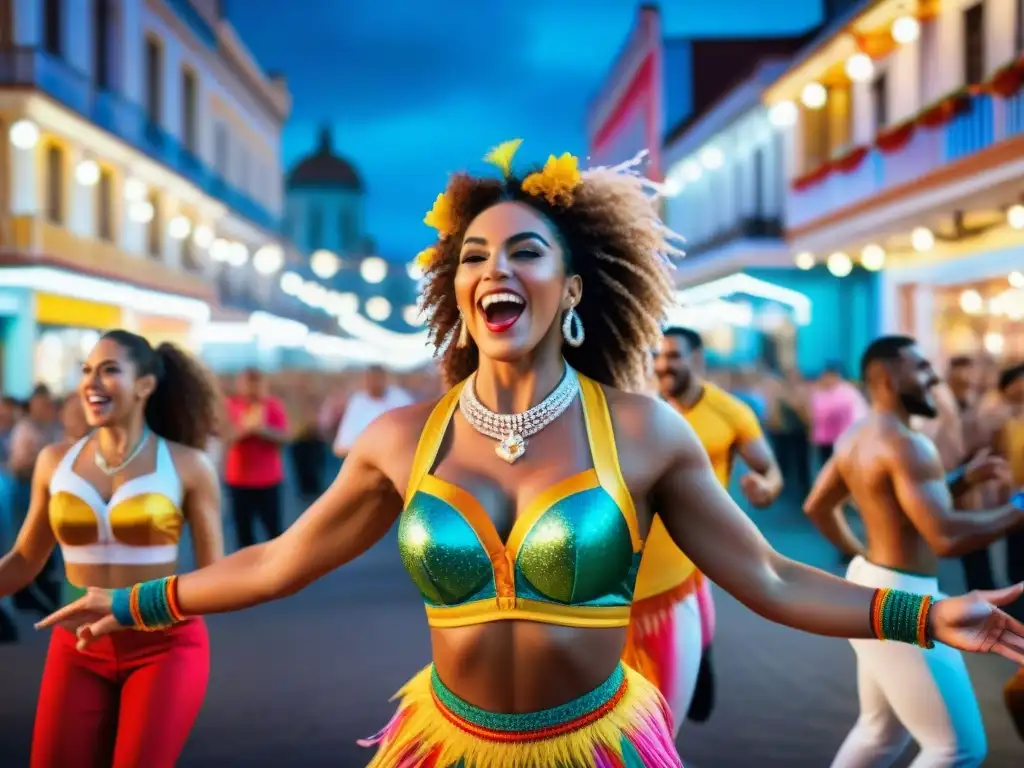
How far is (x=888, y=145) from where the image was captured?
1852 centimetres

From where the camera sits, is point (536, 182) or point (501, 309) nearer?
point (501, 309)

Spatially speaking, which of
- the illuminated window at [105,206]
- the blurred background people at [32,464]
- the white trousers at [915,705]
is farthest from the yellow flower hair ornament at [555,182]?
the illuminated window at [105,206]

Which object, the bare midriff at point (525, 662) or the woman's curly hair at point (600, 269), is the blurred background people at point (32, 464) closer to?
the woman's curly hair at point (600, 269)

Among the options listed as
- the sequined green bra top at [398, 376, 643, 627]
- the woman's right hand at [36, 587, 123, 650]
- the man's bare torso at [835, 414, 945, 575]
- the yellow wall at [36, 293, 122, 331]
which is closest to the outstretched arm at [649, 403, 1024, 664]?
the sequined green bra top at [398, 376, 643, 627]

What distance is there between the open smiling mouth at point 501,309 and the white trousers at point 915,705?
1.78m

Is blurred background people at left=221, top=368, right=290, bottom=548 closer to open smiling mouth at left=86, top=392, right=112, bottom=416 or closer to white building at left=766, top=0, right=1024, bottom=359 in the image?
open smiling mouth at left=86, top=392, right=112, bottom=416

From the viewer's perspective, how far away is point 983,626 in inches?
104

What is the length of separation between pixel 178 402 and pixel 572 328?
6.79ft

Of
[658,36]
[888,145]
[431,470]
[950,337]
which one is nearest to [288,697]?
[431,470]

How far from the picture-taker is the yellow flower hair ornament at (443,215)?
3.13 m

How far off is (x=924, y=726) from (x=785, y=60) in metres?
23.8

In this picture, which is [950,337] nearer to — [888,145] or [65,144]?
[888,145]

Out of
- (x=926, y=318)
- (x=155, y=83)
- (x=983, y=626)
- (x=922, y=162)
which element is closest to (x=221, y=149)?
(x=155, y=83)

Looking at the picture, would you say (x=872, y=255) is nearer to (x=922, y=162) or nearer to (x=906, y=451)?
(x=922, y=162)
